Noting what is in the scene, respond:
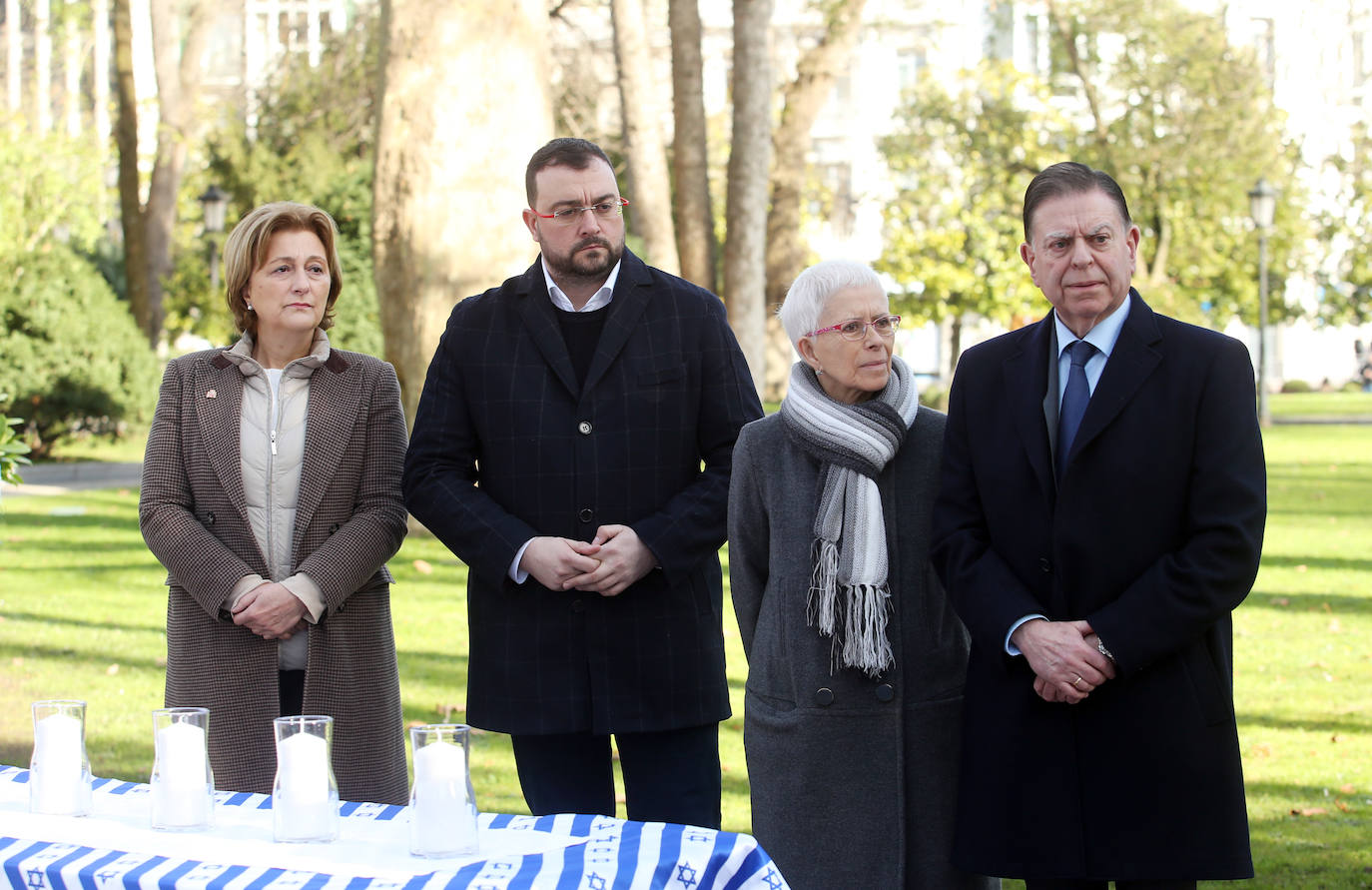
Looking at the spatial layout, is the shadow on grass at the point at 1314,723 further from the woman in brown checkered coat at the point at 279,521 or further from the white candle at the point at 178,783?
the white candle at the point at 178,783

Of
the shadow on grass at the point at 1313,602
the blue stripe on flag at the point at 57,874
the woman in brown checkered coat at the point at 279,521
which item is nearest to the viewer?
the blue stripe on flag at the point at 57,874

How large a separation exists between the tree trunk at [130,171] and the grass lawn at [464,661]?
415 inches

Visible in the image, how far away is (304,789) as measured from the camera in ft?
9.36

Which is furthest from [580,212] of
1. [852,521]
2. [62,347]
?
[62,347]

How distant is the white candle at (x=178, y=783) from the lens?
295 cm

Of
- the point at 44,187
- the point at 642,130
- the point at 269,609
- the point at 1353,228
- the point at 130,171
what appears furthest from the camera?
the point at 1353,228

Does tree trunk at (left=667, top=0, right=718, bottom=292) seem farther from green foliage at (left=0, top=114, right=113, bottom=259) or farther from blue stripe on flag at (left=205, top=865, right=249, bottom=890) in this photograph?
blue stripe on flag at (left=205, top=865, right=249, bottom=890)

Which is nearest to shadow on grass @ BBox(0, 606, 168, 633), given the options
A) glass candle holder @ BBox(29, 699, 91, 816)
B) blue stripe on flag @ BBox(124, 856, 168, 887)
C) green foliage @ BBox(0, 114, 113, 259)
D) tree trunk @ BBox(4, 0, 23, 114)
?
glass candle holder @ BBox(29, 699, 91, 816)

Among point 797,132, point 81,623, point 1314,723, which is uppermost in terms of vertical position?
point 797,132

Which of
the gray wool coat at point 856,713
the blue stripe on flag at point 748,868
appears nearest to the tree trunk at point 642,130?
the gray wool coat at point 856,713

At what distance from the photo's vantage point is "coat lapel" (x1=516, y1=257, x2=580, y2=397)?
4301mm

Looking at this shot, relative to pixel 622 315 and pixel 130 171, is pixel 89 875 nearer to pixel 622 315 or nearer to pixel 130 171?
pixel 622 315

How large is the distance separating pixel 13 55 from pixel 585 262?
58.3 metres

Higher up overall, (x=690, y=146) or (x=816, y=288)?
(x=690, y=146)
